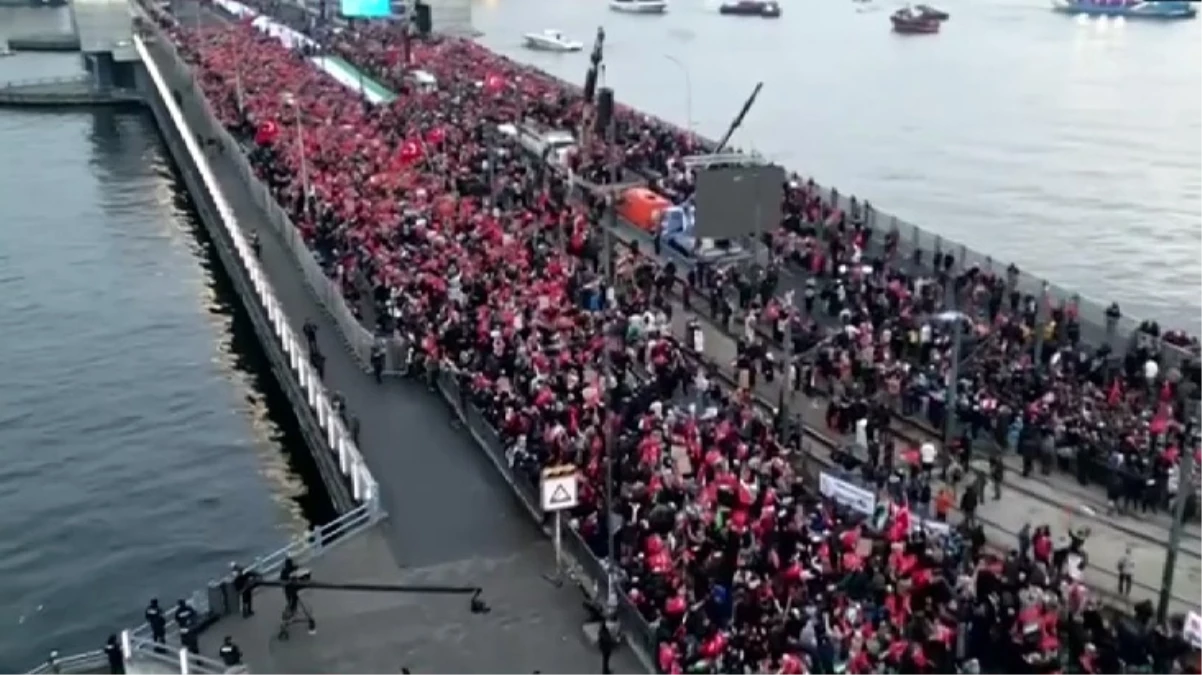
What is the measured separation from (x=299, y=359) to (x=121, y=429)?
887 centimetres

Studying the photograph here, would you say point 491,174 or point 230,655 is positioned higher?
point 491,174

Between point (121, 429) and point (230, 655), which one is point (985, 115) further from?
point (230, 655)

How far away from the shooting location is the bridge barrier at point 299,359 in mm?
27422

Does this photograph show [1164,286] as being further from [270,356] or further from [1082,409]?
[270,356]

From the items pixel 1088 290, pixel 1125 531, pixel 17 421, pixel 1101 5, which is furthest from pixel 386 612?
pixel 1101 5

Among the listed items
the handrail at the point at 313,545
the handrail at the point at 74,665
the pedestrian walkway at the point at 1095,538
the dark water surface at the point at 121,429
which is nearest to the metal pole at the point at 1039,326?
the pedestrian walkway at the point at 1095,538

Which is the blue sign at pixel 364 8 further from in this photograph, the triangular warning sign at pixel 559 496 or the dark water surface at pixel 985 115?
the triangular warning sign at pixel 559 496

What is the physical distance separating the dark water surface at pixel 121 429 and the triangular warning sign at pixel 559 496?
490 inches

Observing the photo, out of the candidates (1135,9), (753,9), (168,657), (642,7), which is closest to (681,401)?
(168,657)

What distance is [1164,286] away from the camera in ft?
195

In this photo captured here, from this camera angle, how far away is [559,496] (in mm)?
22031

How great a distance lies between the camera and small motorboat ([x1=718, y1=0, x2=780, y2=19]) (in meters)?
179

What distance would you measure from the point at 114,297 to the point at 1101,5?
147m

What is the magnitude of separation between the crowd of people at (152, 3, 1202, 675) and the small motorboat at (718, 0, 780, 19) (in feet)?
406
